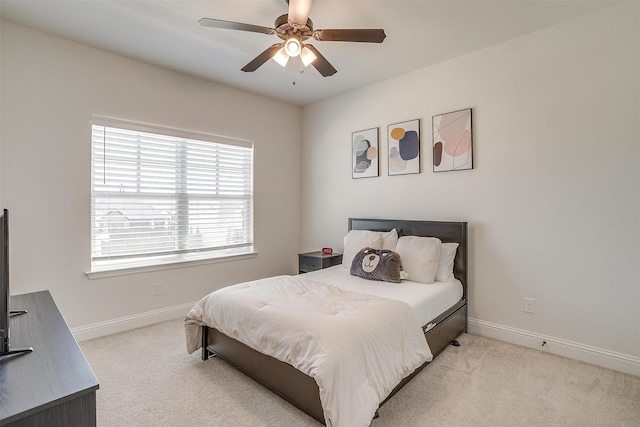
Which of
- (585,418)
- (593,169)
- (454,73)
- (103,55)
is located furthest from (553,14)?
(103,55)

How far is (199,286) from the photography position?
367 cm

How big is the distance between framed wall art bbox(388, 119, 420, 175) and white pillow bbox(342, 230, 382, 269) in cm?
79

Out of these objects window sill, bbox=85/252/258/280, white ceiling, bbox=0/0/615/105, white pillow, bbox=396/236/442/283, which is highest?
white ceiling, bbox=0/0/615/105

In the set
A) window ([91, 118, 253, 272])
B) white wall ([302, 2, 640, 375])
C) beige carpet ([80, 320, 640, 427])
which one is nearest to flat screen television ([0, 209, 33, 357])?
beige carpet ([80, 320, 640, 427])

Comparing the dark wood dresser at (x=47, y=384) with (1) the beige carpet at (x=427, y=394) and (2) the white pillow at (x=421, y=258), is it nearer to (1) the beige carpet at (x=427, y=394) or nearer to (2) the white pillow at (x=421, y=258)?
(1) the beige carpet at (x=427, y=394)

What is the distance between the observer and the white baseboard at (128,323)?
9.36ft

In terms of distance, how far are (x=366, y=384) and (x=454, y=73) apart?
9.74 ft

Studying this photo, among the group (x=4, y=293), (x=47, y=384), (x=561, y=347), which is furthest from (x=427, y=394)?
(x=4, y=293)

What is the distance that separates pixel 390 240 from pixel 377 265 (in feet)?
1.68

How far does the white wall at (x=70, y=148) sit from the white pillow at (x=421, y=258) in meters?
2.33

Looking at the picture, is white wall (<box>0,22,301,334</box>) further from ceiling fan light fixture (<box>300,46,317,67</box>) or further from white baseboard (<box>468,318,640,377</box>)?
white baseboard (<box>468,318,640,377</box>)

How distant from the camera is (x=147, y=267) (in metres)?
3.24

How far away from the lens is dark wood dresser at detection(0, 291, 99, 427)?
0.90 meters

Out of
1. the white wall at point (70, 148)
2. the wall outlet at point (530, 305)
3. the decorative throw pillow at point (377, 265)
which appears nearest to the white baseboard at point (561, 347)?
the wall outlet at point (530, 305)
